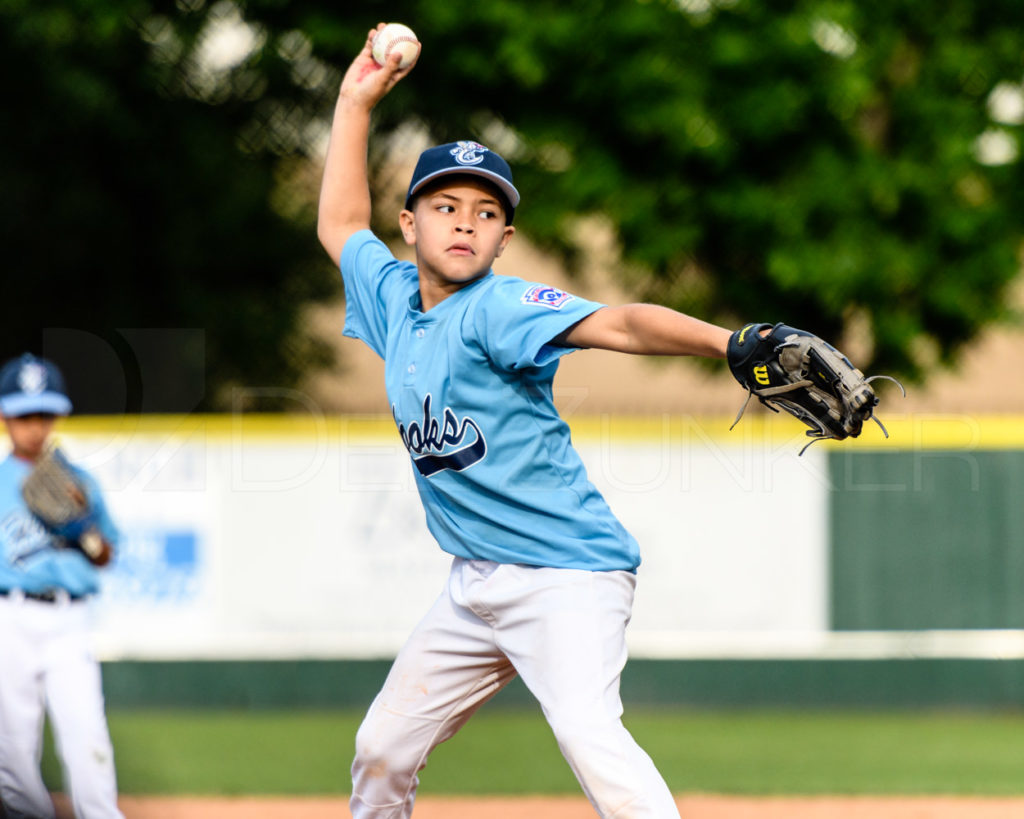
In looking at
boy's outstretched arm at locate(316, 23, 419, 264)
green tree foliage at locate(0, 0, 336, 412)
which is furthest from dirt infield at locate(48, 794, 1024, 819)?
green tree foliage at locate(0, 0, 336, 412)

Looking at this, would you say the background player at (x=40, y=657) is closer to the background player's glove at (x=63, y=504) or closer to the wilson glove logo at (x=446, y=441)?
the background player's glove at (x=63, y=504)

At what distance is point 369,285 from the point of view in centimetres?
377

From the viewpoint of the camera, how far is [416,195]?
11.4 ft

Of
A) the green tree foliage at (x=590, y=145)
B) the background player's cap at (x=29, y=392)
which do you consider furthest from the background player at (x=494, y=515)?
the green tree foliage at (x=590, y=145)

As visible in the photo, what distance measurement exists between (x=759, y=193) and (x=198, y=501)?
19.9 ft

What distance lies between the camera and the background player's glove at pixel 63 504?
4.81m

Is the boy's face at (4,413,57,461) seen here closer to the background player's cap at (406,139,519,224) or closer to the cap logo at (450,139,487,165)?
the background player's cap at (406,139,519,224)

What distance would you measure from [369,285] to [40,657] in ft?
6.66

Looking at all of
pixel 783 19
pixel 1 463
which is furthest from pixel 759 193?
pixel 1 463

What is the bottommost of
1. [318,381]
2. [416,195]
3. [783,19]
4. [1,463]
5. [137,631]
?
[137,631]

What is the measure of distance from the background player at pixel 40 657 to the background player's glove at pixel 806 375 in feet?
9.52

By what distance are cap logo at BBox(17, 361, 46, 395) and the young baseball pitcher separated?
1.99 m

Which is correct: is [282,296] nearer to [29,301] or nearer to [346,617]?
[29,301]

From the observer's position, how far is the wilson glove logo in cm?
328
